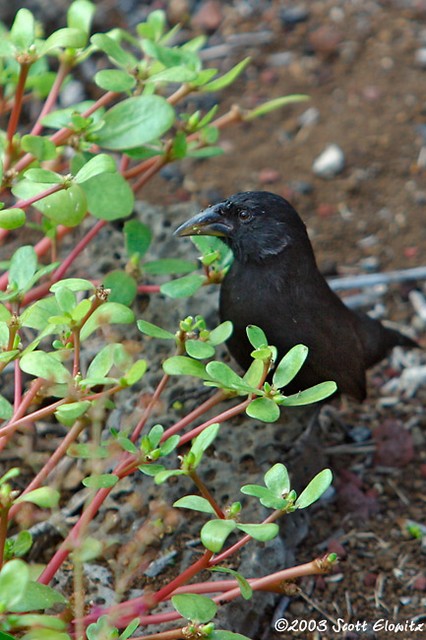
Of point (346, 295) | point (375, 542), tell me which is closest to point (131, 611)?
point (375, 542)

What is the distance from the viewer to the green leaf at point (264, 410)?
2213 millimetres

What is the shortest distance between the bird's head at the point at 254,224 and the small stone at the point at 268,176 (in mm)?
1498

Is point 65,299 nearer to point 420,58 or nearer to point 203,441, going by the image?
point 203,441

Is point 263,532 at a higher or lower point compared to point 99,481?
lower

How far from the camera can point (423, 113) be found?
496 centimetres

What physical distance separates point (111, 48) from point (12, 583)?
1.70 meters

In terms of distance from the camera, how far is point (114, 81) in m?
2.85

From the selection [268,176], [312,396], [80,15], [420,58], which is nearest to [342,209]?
[268,176]

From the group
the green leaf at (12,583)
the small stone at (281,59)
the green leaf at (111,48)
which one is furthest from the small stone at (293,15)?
the green leaf at (12,583)

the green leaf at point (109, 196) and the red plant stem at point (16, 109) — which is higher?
the red plant stem at point (16, 109)

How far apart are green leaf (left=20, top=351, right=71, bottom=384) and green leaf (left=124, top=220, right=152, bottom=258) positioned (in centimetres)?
105

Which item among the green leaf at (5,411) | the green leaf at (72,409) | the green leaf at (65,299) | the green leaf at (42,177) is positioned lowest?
the green leaf at (5,411)

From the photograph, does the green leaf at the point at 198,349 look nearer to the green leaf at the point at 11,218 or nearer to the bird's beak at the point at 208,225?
the green leaf at the point at 11,218

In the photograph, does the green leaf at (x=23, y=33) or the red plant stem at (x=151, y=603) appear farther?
the green leaf at (x=23, y=33)
